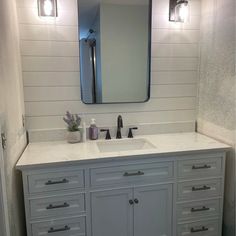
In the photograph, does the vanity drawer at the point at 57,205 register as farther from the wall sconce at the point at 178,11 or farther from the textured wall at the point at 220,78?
the wall sconce at the point at 178,11

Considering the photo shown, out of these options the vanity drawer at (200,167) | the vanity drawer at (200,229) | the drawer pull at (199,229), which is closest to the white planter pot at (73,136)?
the vanity drawer at (200,167)

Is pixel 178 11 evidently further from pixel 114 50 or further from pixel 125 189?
pixel 125 189

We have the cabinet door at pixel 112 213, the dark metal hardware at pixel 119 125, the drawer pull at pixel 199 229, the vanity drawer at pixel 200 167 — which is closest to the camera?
the cabinet door at pixel 112 213

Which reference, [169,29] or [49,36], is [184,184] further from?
[49,36]

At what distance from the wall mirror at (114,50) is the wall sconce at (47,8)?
0.21 metres

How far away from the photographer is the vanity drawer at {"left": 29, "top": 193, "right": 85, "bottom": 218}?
160 cm

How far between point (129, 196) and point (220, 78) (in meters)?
1.18

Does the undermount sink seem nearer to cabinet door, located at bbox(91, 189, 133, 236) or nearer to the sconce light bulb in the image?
cabinet door, located at bbox(91, 189, 133, 236)

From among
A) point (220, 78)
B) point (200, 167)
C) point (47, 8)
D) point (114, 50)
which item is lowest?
point (200, 167)

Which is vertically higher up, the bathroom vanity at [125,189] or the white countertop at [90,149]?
the white countertop at [90,149]

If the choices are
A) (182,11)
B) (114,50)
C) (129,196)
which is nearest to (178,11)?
(182,11)

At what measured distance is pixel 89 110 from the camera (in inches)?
84.0

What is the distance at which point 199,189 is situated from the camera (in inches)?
73.3

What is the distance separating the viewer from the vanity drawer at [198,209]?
1862 mm
